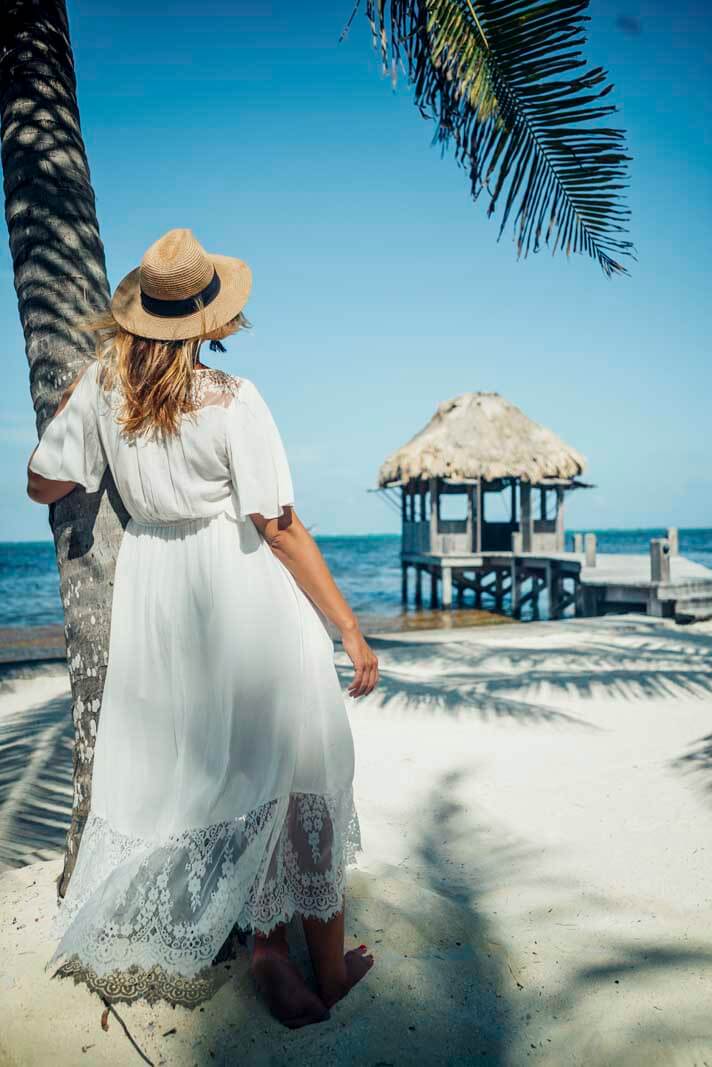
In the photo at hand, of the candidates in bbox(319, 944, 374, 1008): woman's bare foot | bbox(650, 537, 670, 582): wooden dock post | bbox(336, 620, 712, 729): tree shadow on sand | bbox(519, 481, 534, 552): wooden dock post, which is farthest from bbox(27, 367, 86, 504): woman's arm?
bbox(519, 481, 534, 552): wooden dock post

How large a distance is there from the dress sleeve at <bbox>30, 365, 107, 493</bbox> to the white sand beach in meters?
1.24

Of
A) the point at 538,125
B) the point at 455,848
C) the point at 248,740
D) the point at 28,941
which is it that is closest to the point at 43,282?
the point at 248,740

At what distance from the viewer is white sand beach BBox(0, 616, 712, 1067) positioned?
1.64 metres

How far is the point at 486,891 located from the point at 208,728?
1.53 metres

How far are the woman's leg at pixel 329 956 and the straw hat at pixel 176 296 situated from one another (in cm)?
147

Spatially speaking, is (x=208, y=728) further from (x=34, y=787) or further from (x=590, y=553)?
(x=590, y=553)

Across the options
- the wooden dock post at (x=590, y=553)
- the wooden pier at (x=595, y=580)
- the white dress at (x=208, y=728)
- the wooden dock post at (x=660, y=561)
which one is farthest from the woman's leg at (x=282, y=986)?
the wooden dock post at (x=590, y=553)

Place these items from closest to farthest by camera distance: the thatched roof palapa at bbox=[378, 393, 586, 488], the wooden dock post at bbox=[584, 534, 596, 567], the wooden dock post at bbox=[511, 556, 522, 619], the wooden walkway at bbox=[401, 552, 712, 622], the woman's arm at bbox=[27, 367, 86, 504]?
the woman's arm at bbox=[27, 367, 86, 504]
the wooden walkway at bbox=[401, 552, 712, 622]
the wooden dock post at bbox=[584, 534, 596, 567]
the thatched roof palapa at bbox=[378, 393, 586, 488]
the wooden dock post at bbox=[511, 556, 522, 619]

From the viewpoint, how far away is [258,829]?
65.9 inches

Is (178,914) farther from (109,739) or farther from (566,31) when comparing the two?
(566,31)

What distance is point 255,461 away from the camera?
1.67 m

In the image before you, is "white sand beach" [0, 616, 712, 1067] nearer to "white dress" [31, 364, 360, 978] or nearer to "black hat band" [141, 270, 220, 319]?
"white dress" [31, 364, 360, 978]

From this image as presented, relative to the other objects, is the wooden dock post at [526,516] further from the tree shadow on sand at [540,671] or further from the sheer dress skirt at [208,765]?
the sheer dress skirt at [208,765]

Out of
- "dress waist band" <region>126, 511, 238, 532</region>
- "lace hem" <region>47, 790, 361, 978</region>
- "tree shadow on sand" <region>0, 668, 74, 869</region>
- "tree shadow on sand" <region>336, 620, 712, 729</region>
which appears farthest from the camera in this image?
"tree shadow on sand" <region>336, 620, 712, 729</region>
